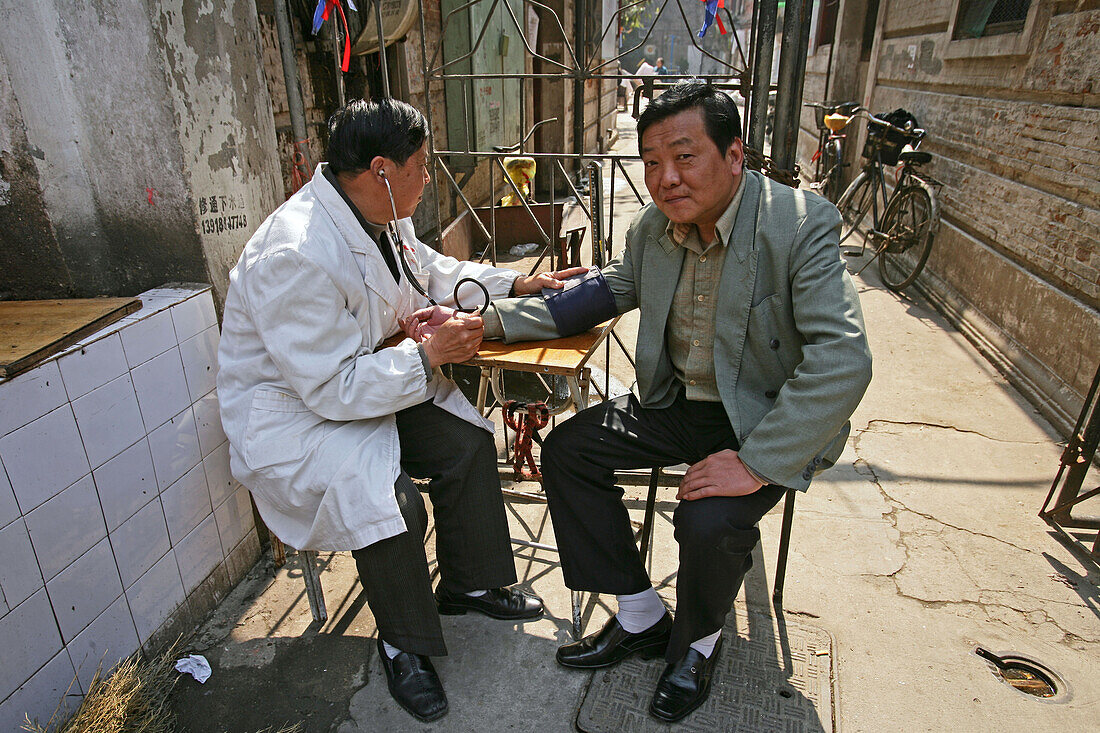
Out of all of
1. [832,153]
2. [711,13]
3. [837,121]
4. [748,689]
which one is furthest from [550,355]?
[832,153]

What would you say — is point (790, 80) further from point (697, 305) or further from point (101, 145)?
point (101, 145)

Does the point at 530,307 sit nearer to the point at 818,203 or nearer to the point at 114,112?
the point at 818,203

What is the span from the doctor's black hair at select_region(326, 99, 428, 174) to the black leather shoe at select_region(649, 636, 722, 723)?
5.71 feet

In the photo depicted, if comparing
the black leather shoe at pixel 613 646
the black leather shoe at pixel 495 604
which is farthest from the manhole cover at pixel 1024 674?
the black leather shoe at pixel 495 604

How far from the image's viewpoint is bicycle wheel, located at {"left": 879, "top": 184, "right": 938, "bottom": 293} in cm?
566

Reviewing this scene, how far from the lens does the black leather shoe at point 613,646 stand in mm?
2160

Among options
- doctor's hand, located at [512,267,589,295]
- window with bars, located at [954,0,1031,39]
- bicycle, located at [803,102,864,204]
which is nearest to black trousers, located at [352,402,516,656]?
doctor's hand, located at [512,267,589,295]

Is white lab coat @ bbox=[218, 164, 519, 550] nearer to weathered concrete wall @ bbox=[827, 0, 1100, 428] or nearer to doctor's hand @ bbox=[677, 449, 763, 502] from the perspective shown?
doctor's hand @ bbox=[677, 449, 763, 502]

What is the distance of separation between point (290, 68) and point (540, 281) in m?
1.30

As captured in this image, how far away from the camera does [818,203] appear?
190cm

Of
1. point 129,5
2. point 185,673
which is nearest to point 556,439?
point 185,673

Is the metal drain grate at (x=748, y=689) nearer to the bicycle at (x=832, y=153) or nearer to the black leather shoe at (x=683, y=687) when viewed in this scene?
the black leather shoe at (x=683, y=687)

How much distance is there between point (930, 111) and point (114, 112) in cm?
671

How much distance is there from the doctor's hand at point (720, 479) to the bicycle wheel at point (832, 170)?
764cm
